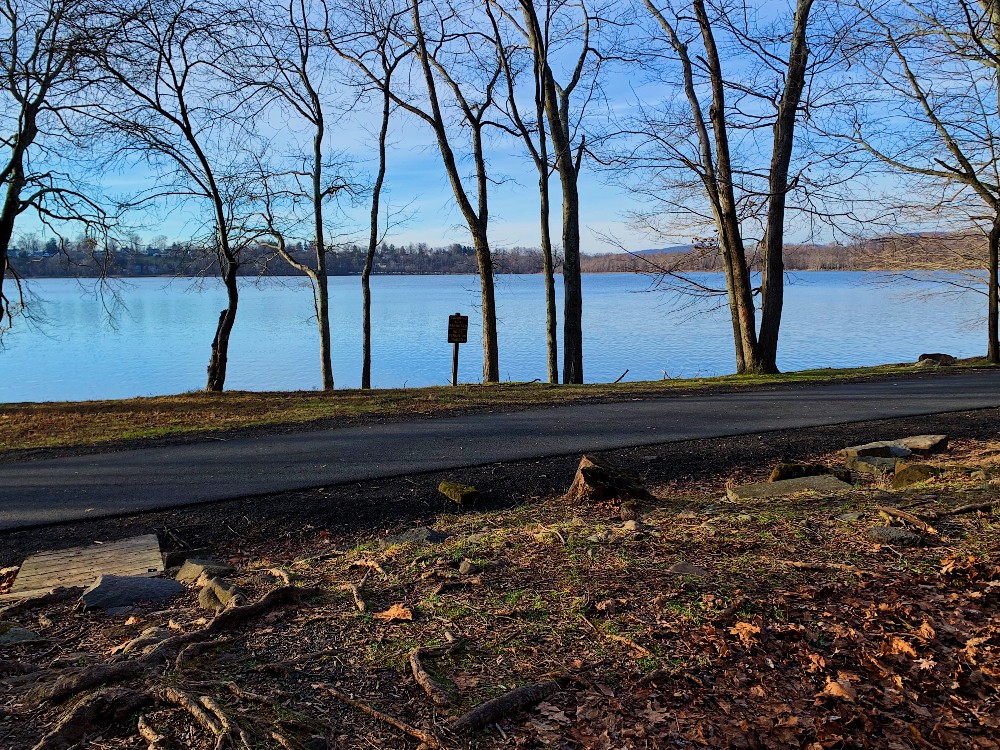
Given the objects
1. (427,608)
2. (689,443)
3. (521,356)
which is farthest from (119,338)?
(427,608)

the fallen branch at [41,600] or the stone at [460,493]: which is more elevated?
the fallen branch at [41,600]

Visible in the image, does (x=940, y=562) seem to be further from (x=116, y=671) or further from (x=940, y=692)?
(x=116, y=671)

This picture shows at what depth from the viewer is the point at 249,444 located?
920 cm

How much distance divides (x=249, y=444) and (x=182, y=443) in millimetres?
826

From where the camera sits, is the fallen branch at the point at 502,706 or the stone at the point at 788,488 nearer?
the fallen branch at the point at 502,706

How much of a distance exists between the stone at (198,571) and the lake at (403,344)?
564 inches

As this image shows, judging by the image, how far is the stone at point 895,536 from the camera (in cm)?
445

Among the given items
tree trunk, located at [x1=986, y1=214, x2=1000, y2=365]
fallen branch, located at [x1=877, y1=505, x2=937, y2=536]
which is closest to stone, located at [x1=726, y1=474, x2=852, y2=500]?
fallen branch, located at [x1=877, y1=505, x2=937, y2=536]

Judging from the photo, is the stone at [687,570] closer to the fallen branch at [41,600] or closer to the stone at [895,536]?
the stone at [895,536]

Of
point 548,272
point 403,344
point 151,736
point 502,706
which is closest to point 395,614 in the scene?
point 502,706

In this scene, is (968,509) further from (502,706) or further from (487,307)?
(487,307)

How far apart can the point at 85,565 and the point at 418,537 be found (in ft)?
7.50

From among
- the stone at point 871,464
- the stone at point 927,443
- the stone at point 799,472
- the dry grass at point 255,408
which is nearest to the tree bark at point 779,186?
the dry grass at point 255,408

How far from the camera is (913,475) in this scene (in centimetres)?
654
